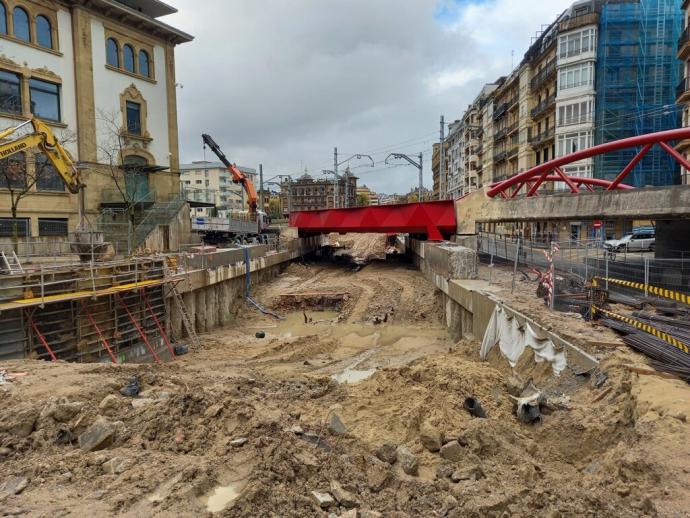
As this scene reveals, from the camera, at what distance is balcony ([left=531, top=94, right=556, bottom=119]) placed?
143ft

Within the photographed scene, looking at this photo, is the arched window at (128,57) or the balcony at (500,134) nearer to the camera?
the arched window at (128,57)

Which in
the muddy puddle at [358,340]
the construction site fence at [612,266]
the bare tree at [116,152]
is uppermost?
the bare tree at [116,152]

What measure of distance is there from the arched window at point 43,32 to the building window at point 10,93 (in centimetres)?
280

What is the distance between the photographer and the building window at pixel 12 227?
24.1 meters

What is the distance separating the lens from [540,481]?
5258 millimetres

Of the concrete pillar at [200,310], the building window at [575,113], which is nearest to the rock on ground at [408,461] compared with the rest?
the concrete pillar at [200,310]

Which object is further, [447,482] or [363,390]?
[363,390]

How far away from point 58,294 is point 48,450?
837cm

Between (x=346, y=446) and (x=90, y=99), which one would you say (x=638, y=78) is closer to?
(x=90, y=99)

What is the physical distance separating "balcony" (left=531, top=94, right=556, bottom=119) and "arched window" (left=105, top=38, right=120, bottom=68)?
37.9 meters

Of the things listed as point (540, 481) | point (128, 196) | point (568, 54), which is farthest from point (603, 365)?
point (568, 54)

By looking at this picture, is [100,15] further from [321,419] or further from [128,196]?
[321,419]

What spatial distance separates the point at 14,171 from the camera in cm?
2166

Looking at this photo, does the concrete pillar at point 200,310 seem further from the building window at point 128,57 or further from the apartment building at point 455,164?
the apartment building at point 455,164
